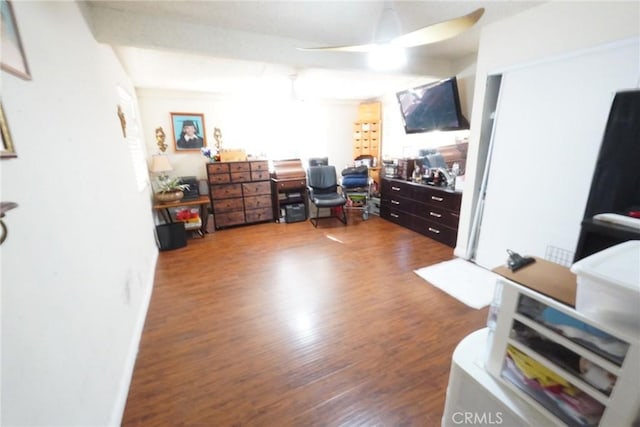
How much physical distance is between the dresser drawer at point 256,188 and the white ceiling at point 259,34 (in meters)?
1.64

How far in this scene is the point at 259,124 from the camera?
15.6 ft

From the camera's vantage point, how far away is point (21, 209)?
815mm

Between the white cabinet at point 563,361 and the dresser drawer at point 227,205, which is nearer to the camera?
the white cabinet at point 563,361

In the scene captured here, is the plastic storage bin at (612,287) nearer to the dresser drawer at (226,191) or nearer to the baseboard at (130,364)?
the baseboard at (130,364)

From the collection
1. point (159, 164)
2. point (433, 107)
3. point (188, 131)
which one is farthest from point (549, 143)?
point (188, 131)

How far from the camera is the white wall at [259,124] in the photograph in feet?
13.5

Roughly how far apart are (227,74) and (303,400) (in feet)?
11.8

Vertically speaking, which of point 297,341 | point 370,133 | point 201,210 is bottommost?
point 297,341

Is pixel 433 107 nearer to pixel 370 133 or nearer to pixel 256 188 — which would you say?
pixel 370 133

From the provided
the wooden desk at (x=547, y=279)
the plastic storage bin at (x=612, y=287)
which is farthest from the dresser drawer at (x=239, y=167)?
the plastic storage bin at (x=612, y=287)

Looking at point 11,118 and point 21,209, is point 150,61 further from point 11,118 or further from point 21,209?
point 21,209

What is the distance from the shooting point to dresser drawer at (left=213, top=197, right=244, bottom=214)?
4.23m

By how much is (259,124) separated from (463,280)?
405cm

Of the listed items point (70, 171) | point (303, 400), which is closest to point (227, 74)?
point (70, 171)
